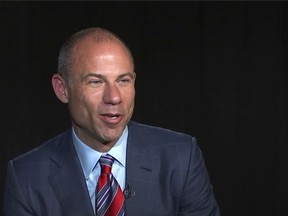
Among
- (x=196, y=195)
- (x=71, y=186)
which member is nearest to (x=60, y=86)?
(x=71, y=186)

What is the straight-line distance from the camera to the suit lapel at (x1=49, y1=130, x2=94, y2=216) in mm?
1546

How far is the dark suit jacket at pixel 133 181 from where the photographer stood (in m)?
1.54

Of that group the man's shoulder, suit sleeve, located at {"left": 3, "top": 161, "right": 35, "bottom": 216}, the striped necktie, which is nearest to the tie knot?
the striped necktie

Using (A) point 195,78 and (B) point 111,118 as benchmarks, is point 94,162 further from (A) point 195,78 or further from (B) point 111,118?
(A) point 195,78

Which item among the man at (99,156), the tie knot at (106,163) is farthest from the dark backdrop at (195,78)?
the tie knot at (106,163)

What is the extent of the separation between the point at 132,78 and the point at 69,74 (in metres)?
0.18

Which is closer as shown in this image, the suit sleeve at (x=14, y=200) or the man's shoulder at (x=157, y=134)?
the suit sleeve at (x=14, y=200)

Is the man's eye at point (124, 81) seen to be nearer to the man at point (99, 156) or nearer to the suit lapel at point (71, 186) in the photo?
the man at point (99, 156)

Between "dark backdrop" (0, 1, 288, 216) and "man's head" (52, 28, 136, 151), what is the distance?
135 cm

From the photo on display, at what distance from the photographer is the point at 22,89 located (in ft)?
9.32

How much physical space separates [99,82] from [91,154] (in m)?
0.23

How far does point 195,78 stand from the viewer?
303 cm

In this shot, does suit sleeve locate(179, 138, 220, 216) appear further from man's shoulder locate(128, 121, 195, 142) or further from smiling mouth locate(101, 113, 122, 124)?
smiling mouth locate(101, 113, 122, 124)

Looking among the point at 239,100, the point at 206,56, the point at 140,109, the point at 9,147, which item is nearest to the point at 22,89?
the point at 9,147
